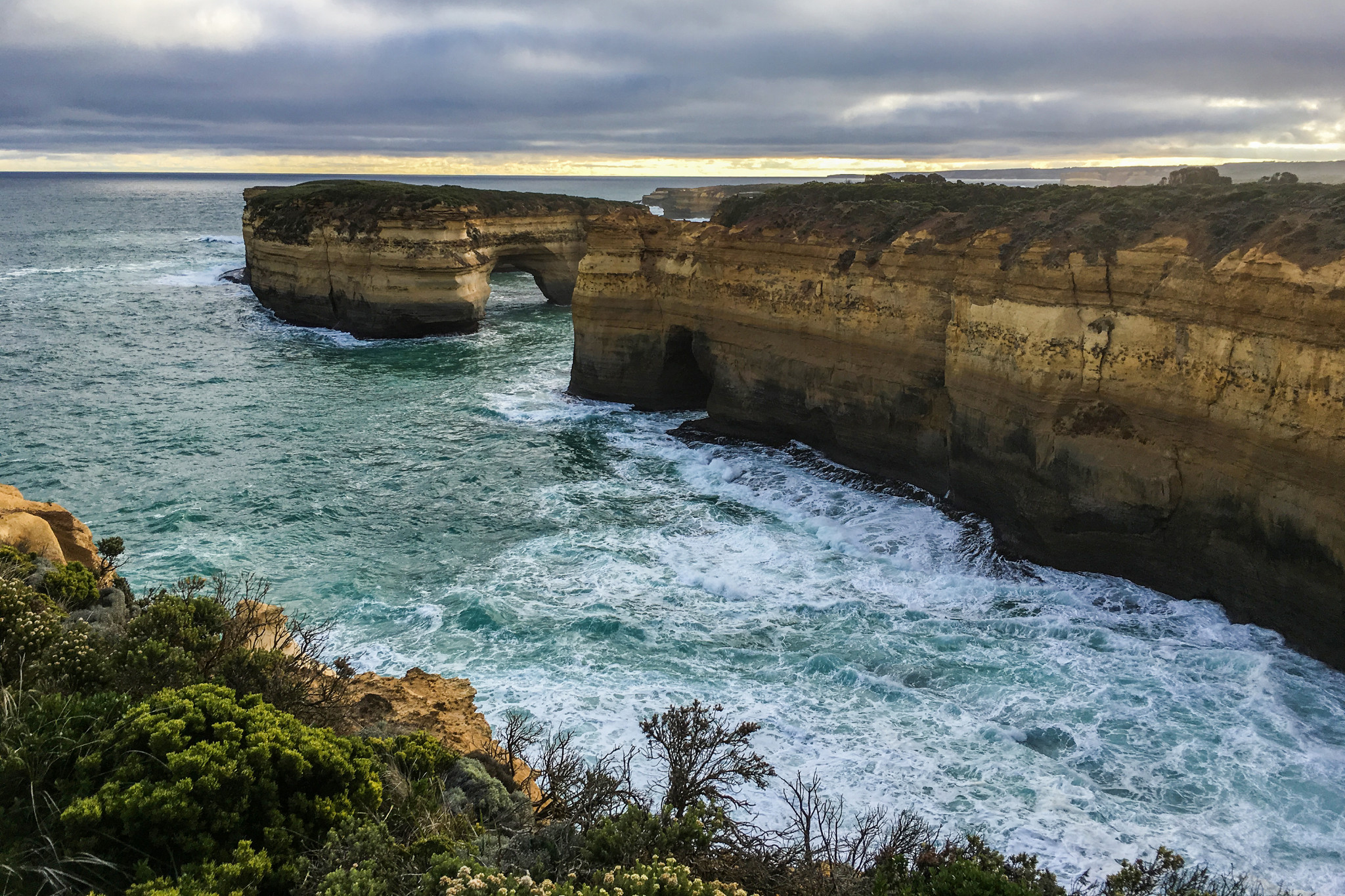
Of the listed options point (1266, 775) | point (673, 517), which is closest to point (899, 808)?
point (1266, 775)

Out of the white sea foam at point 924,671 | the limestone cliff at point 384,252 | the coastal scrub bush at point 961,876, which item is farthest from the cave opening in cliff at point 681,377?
the coastal scrub bush at point 961,876

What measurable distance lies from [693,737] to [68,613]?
26.6 ft

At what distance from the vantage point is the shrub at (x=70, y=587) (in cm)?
1155

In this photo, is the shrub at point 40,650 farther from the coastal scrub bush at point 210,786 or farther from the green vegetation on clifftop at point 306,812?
the coastal scrub bush at point 210,786

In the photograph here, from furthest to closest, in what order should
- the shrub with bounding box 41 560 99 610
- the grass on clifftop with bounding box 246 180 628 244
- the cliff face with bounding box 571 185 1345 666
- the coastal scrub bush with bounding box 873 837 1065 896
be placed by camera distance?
the grass on clifftop with bounding box 246 180 628 244 < the cliff face with bounding box 571 185 1345 666 < the shrub with bounding box 41 560 99 610 < the coastal scrub bush with bounding box 873 837 1065 896

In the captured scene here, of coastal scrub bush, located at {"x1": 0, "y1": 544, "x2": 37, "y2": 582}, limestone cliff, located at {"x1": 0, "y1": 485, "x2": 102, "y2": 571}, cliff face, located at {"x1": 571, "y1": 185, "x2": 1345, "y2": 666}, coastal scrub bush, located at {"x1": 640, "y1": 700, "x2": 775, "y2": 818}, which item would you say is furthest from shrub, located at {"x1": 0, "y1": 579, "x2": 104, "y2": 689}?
cliff face, located at {"x1": 571, "y1": 185, "x2": 1345, "y2": 666}

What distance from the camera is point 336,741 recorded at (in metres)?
7.63

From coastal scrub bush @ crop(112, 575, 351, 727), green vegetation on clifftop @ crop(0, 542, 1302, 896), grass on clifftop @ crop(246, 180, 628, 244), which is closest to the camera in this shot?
green vegetation on clifftop @ crop(0, 542, 1302, 896)

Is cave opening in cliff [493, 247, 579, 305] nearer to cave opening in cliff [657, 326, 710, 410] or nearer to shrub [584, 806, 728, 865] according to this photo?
cave opening in cliff [657, 326, 710, 410]

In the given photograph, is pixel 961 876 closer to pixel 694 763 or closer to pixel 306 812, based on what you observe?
pixel 694 763

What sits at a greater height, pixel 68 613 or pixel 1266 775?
Result: pixel 68 613

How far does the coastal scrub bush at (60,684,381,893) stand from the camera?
245 inches

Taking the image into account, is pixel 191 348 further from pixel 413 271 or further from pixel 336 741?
pixel 336 741

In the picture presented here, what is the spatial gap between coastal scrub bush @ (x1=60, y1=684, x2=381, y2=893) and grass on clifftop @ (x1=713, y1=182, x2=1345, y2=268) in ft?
49.2
